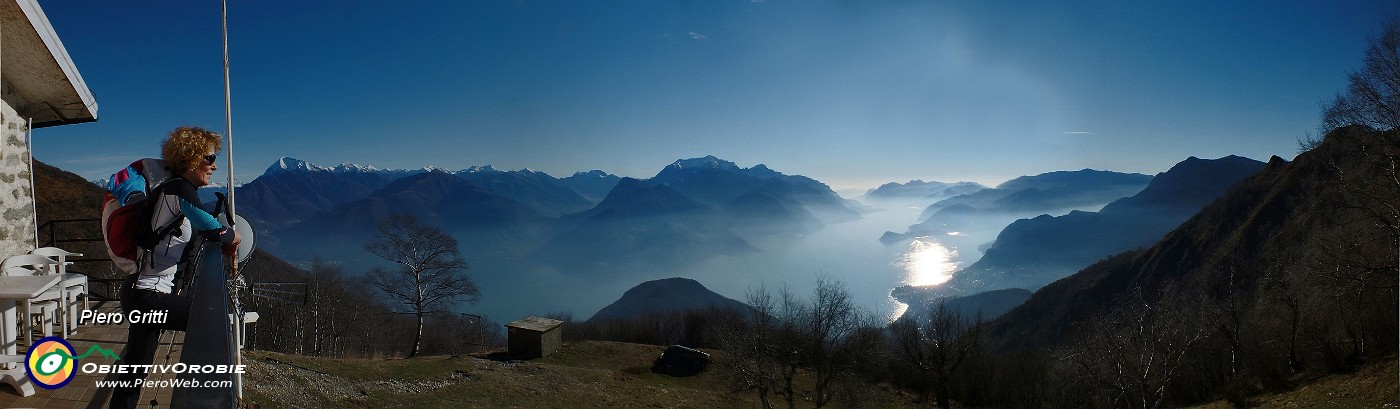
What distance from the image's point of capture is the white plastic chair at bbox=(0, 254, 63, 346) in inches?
224

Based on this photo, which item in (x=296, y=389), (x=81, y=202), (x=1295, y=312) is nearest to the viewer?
(x=296, y=389)

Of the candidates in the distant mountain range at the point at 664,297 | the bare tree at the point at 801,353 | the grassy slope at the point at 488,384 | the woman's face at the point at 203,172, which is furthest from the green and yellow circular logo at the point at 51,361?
the distant mountain range at the point at 664,297

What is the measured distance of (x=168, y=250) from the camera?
3551 millimetres

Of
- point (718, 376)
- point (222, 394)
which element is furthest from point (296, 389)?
point (718, 376)

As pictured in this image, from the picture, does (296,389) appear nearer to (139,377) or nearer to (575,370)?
(139,377)

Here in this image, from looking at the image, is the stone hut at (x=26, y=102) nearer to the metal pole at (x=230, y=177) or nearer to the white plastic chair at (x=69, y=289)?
the white plastic chair at (x=69, y=289)

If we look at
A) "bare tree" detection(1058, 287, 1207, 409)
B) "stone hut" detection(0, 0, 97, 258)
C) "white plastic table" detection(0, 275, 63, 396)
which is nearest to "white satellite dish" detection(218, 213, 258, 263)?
"white plastic table" detection(0, 275, 63, 396)

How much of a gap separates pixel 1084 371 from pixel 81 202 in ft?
257

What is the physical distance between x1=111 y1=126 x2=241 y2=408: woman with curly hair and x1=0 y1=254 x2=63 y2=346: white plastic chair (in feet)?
10.5

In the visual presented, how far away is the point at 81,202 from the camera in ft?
166

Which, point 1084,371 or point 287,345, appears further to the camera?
A: point 287,345

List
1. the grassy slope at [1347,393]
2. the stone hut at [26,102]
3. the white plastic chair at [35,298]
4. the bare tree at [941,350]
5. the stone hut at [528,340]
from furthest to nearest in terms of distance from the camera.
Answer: the bare tree at [941,350] → the stone hut at [528,340] → the grassy slope at [1347,393] → the stone hut at [26,102] → the white plastic chair at [35,298]

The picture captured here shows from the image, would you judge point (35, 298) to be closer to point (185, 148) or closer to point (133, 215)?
point (133, 215)

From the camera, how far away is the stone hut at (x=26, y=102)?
665 cm
